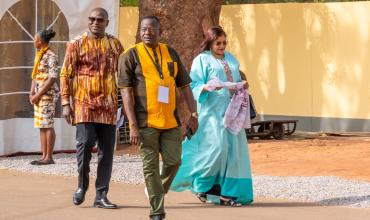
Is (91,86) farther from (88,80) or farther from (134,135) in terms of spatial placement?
(134,135)

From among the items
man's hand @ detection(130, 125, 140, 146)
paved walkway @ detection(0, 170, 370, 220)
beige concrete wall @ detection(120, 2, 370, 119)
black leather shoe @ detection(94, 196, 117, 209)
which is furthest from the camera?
beige concrete wall @ detection(120, 2, 370, 119)

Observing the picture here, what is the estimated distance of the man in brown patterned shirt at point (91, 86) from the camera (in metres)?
9.55

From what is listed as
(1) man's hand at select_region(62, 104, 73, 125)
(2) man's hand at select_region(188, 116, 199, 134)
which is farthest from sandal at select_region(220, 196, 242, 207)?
(1) man's hand at select_region(62, 104, 73, 125)

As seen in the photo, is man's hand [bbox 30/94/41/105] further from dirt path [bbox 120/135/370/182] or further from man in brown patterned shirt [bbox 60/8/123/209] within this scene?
man in brown patterned shirt [bbox 60/8/123/209]

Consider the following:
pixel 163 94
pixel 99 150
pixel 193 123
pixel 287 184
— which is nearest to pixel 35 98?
pixel 287 184

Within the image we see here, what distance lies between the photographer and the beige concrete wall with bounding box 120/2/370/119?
2061 cm

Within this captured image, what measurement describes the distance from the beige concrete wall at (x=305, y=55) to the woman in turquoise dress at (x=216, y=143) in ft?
35.1

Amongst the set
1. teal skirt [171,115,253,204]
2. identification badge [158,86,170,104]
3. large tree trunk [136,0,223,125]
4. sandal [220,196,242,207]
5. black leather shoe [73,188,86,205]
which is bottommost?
sandal [220,196,242,207]

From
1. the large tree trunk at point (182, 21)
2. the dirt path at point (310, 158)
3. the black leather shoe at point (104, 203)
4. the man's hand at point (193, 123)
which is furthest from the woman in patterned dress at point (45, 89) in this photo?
the man's hand at point (193, 123)

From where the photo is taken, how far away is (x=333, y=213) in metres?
9.68

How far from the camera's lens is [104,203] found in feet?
31.9

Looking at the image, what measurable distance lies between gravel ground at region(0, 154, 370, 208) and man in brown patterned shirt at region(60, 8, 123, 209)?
2161 millimetres

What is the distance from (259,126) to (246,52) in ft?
11.1

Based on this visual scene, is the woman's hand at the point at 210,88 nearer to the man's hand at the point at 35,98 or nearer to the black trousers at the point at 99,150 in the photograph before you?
the black trousers at the point at 99,150
